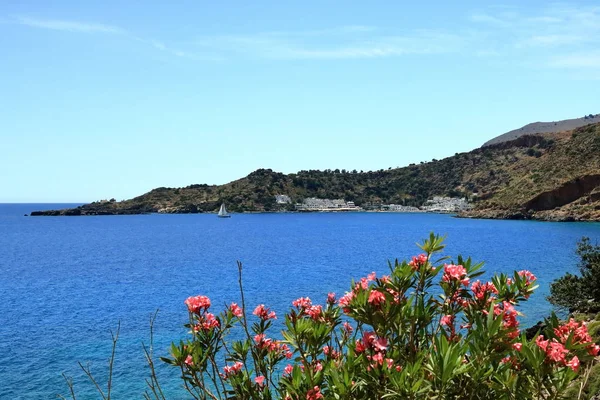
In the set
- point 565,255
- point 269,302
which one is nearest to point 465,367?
point 269,302

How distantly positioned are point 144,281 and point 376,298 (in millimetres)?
47957

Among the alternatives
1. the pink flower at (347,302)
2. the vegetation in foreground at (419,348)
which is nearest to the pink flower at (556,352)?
the vegetation in foreground at (419,348)

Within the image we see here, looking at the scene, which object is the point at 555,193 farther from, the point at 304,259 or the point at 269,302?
the point at 269,302

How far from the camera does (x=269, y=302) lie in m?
35.8

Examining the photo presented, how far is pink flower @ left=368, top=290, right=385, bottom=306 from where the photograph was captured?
4390mm

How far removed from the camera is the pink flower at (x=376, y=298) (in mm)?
4390

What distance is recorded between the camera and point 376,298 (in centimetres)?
439

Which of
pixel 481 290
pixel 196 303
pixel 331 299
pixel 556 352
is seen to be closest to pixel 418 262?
A: pixel 481 290

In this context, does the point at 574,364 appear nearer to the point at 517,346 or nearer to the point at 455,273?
the point at 517,346

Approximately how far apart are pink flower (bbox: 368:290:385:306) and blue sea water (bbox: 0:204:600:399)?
14.6 meters

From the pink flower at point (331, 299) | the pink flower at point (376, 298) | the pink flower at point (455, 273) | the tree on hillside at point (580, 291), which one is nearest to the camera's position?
the pink flower at point (376, 298)

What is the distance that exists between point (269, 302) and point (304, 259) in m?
29.0

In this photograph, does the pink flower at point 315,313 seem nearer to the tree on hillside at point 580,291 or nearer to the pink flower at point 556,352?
the pink flower at point 556,352

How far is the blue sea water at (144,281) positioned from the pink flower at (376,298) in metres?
14.6
